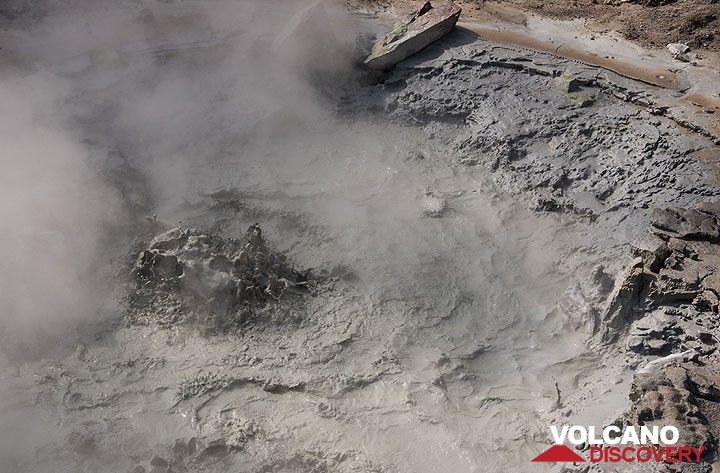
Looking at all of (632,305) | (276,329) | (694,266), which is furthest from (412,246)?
(694,266)

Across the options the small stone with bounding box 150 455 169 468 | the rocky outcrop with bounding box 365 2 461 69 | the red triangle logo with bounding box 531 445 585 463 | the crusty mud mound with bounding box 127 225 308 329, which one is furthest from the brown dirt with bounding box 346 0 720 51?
the small stone with bounding box 150 455 169 468

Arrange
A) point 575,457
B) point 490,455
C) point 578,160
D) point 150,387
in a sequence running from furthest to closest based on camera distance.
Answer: point 578,160
point 150,387
point 490,455
point 575,457

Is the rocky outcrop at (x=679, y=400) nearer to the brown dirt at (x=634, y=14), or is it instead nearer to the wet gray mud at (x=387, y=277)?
the wet gray mud at (x=387, y=277)

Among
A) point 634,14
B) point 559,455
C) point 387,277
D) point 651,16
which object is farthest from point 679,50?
point 559,455

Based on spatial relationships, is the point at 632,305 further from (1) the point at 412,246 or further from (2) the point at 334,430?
(2) the point at 334,430

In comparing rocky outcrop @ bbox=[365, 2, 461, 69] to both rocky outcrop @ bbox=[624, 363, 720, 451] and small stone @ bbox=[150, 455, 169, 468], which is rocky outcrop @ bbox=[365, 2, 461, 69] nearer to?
rocky outcrop @ bbox=[624, 363, 720, 451]

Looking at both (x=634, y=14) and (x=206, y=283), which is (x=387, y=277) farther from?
(x=634, y=14)

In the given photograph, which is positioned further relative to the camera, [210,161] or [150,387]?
[210,161]
